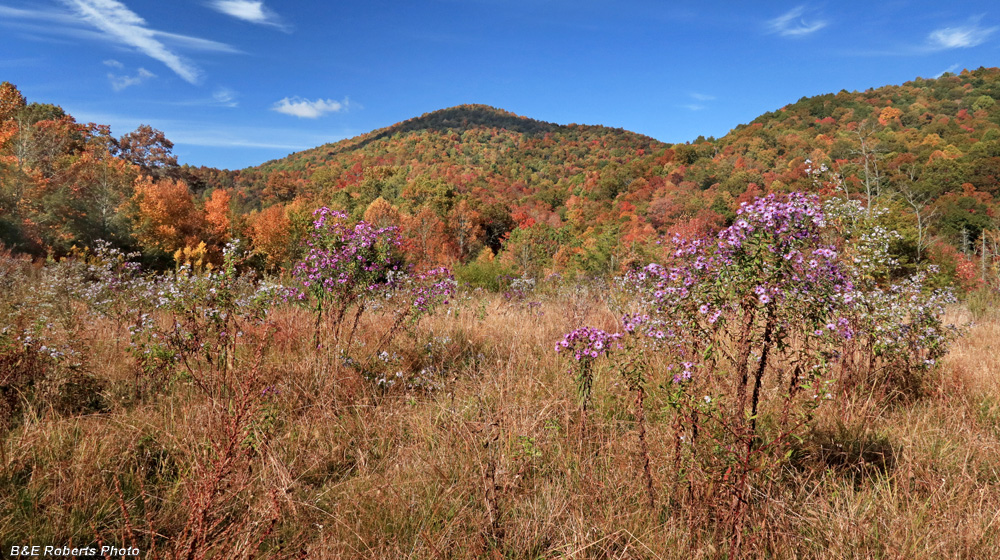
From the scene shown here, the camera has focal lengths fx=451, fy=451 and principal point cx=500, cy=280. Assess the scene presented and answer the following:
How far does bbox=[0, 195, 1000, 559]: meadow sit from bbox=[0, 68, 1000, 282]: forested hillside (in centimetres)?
224

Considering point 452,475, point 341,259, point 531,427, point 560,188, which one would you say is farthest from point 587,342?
point 560,188

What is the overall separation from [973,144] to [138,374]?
48427mm

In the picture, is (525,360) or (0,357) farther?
(525,360)

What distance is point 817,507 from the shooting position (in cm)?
243

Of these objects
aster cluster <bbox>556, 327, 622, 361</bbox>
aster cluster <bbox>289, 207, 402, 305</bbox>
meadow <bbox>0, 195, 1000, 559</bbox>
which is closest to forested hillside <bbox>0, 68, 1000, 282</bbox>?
meadow <bbox>0, 195, 1000, 559</bbox>

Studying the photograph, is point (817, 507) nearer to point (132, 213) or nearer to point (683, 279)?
point (683, 279)

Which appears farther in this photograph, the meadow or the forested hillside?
the forested hillside

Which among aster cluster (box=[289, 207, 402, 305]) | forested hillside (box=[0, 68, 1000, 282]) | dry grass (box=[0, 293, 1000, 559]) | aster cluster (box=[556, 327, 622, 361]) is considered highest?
forested hillside (box=[0, 68, 1000, 282])

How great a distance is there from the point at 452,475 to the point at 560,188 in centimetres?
5893

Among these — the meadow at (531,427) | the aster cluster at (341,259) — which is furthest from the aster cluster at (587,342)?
the aster cluster at (341,259)

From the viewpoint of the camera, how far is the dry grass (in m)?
2.11

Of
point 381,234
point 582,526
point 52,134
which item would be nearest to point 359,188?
point 52,134

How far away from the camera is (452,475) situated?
2.70m

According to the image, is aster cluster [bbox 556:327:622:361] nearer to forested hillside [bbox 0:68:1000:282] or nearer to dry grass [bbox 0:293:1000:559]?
dry grass [bbox 0:293:1000:559]
